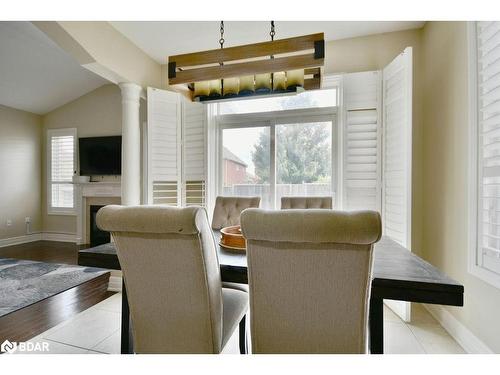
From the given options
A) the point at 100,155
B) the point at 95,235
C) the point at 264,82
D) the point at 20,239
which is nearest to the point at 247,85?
the point at 264,82

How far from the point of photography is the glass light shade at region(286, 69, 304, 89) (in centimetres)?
160

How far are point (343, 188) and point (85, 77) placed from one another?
4.73 m

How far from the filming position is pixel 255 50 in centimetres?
147

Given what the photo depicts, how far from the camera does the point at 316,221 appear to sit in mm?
856

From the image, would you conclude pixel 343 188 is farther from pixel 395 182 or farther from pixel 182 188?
pixel 182 188

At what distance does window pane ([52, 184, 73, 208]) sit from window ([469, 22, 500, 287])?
→ 6.25 m

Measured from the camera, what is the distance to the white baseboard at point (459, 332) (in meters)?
1.72

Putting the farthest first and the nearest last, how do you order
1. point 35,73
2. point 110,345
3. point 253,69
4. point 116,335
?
1. point 35,73
2. point 116,335
3. point 110,345
4. point 253,69

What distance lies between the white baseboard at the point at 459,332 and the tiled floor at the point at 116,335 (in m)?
0.04

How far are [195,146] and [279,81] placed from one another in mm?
1812

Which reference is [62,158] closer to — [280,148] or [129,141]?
[129,141]

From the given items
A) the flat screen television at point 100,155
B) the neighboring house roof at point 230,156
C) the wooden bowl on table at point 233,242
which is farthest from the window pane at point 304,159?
the flat screen television at point 100,155

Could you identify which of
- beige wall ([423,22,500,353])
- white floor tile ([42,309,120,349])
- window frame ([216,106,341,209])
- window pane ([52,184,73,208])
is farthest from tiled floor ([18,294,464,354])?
window pane ([52,184,73,208])

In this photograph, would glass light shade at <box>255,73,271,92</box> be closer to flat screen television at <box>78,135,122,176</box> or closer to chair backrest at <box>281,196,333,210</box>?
chair backrest at <box>281,196,333,210</box>
